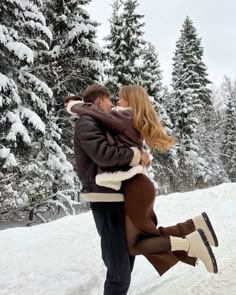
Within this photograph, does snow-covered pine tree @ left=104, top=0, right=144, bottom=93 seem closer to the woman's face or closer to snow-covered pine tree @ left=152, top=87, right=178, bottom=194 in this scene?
snow-covered pine tree @ left=152, top=87, right=178, bottom=194

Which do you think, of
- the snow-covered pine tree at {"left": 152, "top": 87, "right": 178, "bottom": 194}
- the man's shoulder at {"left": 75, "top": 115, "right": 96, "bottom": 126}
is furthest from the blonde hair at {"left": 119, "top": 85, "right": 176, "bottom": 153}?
the snow-covered pine tree at {"left": 152, "top": 87, "right": 178, "bottom": 194}

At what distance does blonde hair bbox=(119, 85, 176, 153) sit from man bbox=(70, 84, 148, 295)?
0.58ft

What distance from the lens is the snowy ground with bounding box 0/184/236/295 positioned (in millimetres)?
4327

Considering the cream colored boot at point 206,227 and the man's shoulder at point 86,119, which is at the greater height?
the man's shoulder at point 86,119

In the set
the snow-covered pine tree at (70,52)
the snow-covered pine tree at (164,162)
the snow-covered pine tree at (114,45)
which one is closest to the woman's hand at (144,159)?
the snow-covered pine tree at (70,52)

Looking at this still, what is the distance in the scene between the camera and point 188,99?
3409 cm

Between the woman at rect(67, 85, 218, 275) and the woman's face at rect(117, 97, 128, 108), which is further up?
the woman's face at rect(117, 97, 128, 108)

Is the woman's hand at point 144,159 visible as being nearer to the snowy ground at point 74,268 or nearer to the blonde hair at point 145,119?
the blonde hair at point 145,119

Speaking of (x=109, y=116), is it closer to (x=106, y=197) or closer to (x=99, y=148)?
(x=99, y=148)

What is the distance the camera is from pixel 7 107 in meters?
11.1

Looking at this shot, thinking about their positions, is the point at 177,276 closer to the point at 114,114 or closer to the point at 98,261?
the point at 98,261

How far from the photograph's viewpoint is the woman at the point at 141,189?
3137mm

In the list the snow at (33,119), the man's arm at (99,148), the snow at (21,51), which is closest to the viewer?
the man's arm at (99,148)

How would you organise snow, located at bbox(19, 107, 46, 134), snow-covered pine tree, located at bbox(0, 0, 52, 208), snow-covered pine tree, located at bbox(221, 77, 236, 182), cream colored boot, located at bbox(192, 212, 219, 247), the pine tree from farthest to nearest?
snow-covered pine tree, located at bbox(221, 77, 236, 182)
the pine tree
snow, located at bbox(19, 107, 46, 134)
snow-covered pine tree, located at bbox(0, 0, 52, 208)
cream colored boot, located at bbox(192, 212, 219, 247)
